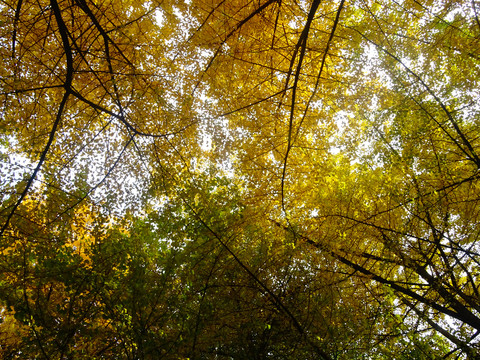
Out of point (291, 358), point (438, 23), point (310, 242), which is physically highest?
point (438, 23)

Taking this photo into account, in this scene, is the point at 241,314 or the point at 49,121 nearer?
the point at 241,314

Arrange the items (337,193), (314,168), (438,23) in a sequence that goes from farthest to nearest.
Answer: (337,193) → (314,168) → (438,23)

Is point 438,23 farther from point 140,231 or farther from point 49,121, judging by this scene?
point 49,121

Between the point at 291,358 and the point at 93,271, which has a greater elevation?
the point at 93,271

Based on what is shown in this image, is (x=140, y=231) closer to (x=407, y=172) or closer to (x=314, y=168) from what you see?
(x=314, y=168)

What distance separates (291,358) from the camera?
445 centimetres

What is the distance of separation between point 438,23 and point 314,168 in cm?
299

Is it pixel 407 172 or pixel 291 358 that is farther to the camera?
pixel 407 172

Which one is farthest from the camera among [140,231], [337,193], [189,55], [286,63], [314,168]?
[337,193]

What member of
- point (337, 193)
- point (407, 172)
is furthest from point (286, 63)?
point (407, 172)

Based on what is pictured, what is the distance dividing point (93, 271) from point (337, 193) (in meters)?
4.88

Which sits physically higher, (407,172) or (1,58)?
(1,58)

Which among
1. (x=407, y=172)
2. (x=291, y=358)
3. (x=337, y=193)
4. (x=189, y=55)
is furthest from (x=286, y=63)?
(x=291, y=358)

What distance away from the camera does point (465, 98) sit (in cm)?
582
